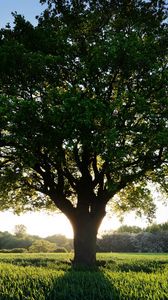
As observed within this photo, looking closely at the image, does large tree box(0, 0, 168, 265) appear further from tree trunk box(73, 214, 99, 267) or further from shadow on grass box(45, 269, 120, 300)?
shadow on grass box(45, 269, 120, 300)

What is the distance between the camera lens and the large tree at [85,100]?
22.5m

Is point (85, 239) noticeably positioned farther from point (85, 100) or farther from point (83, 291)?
point (83, 291)

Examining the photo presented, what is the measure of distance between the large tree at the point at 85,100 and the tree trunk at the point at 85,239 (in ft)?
0.23

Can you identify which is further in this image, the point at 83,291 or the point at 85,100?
the point at 85,100

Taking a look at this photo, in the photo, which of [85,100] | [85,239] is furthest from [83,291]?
[85,239]

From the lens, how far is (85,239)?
28.0 m

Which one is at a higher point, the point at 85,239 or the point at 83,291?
the point at 85,239

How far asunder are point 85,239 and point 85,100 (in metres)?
10.6

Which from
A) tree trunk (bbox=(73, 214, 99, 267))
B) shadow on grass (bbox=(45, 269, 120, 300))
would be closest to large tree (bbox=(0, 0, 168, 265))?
tree trunk (bbox=(73, 214, 99, 267))

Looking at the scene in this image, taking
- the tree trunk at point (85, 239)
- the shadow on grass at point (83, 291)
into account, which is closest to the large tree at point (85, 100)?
the tree trunk at point (85, 239)

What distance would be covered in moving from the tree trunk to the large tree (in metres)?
0.07

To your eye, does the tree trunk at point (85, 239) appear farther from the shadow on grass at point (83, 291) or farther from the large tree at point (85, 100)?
the shadow on grass at point (83, 291)

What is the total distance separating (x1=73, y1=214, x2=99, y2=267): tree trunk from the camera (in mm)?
27922

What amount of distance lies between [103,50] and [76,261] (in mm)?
14400
